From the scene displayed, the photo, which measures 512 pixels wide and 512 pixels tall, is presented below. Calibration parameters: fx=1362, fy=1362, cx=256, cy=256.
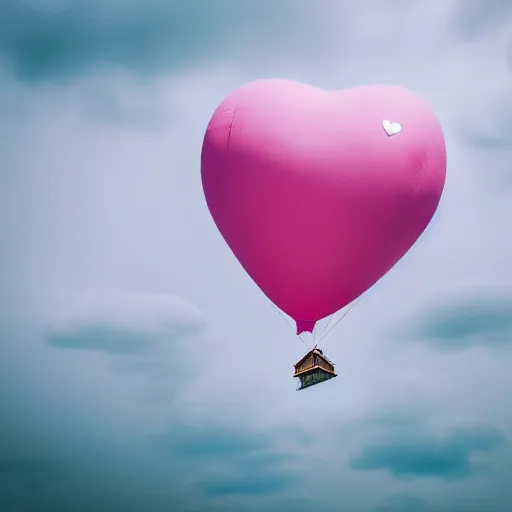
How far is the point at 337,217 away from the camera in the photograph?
33656mm

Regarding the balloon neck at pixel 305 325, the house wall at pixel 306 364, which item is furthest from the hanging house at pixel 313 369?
the balloon neck at pixel 305 325

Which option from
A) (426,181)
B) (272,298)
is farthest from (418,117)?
(272,298)

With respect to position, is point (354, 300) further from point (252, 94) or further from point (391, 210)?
point (252, 94)

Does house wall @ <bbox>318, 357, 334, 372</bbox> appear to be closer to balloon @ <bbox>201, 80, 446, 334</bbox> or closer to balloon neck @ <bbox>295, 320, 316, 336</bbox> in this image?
balloon neck @ <bbox>295, 320, 316, 336</bbox>

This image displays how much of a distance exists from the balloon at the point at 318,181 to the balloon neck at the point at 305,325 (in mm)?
128

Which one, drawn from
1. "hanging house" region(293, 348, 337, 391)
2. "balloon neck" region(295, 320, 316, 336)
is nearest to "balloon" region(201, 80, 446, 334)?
"balloon neck" region(295, 320, 316, 336)

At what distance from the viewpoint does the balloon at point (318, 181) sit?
3331 centimetres

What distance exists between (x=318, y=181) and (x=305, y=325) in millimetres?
4226

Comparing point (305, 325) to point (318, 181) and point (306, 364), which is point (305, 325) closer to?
point (306, 364)

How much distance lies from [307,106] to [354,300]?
5.51 m

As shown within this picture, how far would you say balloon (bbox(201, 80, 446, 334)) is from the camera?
3331 cm

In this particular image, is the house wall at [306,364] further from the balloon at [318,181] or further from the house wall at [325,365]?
the balloon at [318,181]

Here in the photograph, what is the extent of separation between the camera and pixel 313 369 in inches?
1368

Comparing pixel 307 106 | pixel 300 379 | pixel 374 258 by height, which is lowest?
pixel 300 379
